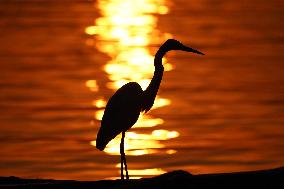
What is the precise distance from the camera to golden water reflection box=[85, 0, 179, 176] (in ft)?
72.8

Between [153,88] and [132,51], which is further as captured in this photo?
[132,51]

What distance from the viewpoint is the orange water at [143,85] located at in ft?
70.4

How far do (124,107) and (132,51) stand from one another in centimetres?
1810

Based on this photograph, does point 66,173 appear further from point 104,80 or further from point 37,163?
point 104,80

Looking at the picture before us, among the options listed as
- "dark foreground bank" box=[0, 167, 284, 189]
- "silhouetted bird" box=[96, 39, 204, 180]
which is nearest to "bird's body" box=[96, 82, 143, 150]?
"silhouetted bird" box=[96, 39, 204, 180]

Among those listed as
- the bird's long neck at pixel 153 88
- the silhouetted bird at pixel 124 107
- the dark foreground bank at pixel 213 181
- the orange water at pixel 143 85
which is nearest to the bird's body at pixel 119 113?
the silhouetted bird at pixel 124 107

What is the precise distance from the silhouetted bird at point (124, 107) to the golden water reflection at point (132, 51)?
4259 mm

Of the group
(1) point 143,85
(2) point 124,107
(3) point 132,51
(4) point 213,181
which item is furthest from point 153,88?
(3) point 132,51

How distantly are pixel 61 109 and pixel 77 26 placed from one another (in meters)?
13.2

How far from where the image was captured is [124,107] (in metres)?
15.1

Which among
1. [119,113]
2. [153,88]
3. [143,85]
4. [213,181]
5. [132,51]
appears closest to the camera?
[213,181]

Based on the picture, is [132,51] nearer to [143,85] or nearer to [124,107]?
[143,85]

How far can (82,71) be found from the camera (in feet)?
99.1

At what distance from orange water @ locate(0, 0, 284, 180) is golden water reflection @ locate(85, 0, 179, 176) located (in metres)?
0.04
